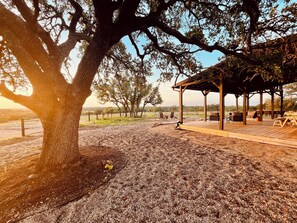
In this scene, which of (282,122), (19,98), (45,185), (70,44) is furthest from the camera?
(282,122)

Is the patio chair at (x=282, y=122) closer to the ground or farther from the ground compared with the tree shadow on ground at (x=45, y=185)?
farther from the ground

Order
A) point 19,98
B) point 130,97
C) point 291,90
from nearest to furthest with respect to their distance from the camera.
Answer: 1. point 19,98
2. point 291,90
3. point 130,97

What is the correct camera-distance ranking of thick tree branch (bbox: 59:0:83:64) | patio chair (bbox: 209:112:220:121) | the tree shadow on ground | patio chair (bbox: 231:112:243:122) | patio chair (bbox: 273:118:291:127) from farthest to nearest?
patio chair (bbox: 209:112:220:121), patio chair (bbox: 231:112:243:122), patio chair (bbox: 273:118:291:127), thick tree branch (bbox: 59:0:83:64), the tree shadow on ground

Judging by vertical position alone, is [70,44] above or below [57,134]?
above

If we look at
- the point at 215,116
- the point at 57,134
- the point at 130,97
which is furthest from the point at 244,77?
the point at 130,97

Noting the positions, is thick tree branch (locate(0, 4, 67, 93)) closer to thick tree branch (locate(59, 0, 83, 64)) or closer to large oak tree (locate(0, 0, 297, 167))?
large oak tree (locate(0, 0, 297, 167))

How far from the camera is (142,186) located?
8.69 feet

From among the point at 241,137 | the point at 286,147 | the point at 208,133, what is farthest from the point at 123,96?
the point at 286,147

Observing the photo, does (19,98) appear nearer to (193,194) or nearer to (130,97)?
(193,194)

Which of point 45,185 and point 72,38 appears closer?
point 45,185

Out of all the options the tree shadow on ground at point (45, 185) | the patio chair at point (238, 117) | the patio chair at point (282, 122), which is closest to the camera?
the tree shadow on ground at point (45, 185)

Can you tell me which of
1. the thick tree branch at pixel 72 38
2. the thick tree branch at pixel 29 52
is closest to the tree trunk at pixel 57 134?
the thick tree branch at pixel 29 52

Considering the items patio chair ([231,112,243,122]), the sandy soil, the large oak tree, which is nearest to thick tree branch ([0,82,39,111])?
the large oak tree

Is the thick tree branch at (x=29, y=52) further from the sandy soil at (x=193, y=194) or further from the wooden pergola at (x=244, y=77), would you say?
the wooden pergola at (x=244, y=77)
